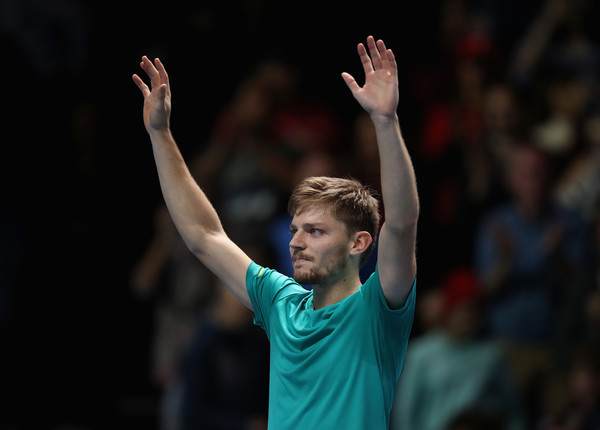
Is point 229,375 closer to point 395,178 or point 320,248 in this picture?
point 320,248

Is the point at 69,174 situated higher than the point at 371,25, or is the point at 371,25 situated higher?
the point at 371,25

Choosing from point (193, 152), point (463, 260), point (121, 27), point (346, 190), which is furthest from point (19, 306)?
point (346, 190)

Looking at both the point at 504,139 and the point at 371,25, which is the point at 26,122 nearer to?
the point at 371,25

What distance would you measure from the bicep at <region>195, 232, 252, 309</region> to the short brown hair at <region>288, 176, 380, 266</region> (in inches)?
11.2

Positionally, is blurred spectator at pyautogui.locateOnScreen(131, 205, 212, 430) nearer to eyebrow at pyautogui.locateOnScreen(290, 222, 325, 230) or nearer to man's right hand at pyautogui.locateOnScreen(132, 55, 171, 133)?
man's right hand at pyautogui.locateOnScreen(132, 55, 171, 133)

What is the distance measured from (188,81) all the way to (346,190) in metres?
6.10

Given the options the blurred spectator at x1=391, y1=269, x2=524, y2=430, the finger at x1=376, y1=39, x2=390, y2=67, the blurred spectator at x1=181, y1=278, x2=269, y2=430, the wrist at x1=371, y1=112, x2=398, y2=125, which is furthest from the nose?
the blurred spectator at x1=391, y1=269, x2=524, y2=430

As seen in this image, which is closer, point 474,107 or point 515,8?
point 474,107

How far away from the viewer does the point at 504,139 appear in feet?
25.3

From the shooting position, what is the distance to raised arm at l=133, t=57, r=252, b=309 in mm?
3661

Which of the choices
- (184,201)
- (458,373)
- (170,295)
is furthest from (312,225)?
(170,295)

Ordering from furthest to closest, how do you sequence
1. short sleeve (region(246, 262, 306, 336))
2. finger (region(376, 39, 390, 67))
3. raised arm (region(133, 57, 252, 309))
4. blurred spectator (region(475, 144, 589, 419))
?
blurred spectator (region(475, 144, 589, 419))
raised arm (region(133, 57, 252, 309))
short sleeve (region(246, 262, 306, 336))
finger (region(376, 39, 390, 67))

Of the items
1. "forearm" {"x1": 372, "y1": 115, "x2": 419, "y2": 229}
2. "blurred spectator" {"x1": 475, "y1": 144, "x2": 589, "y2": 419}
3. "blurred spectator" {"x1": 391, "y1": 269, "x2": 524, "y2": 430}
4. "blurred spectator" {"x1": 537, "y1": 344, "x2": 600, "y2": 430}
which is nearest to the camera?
"forearm" {"x1": 372, "y1": 115, "x2": 419, "y2": 229}

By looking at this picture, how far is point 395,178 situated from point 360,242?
398 millimetres
